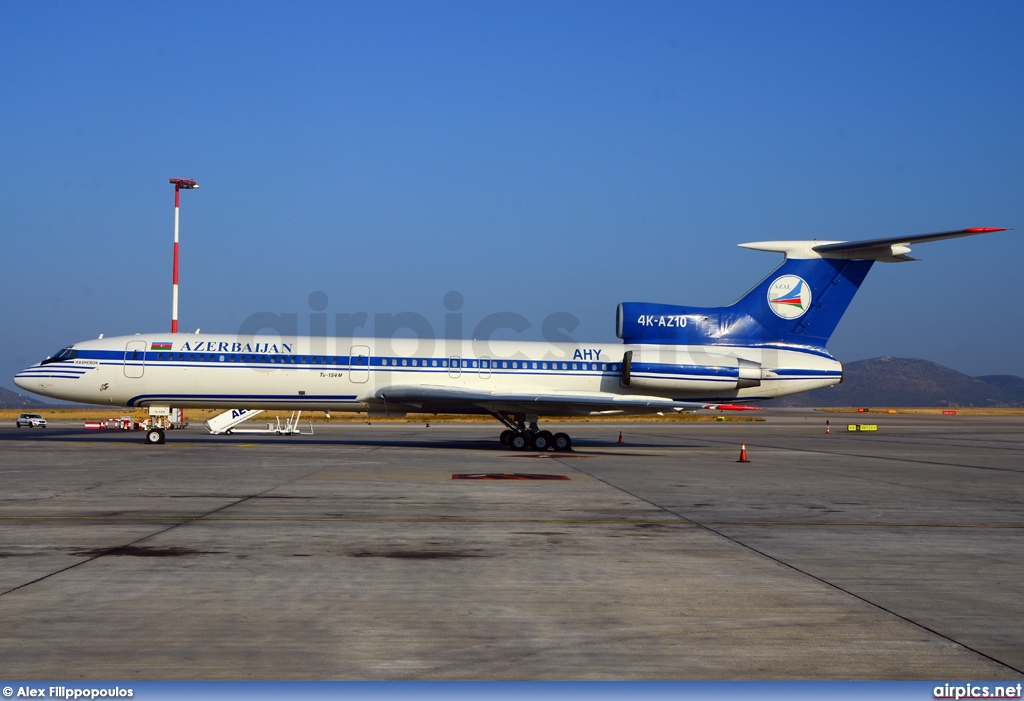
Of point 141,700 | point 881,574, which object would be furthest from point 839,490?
point 141,700

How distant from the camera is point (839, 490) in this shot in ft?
58.1

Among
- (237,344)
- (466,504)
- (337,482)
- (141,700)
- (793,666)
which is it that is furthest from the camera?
(237,344)

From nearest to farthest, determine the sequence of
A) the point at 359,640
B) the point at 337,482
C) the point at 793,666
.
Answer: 1. the point at 793,666
2. the point at 359,640
3. the point at 337,482

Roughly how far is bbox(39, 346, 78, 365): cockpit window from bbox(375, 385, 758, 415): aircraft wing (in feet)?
32.5

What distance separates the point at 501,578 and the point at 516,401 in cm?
1934

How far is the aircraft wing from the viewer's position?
27.8 meters

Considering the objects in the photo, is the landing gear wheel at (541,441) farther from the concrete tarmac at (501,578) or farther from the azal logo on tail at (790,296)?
the concrete tarmac at (501,578)

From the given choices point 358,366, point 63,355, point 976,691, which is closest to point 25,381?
point 63,355

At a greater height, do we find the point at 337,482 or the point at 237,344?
the point at 237,344

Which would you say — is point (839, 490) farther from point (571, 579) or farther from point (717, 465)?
point (571, 579)

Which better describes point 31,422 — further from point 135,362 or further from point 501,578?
point 501,578

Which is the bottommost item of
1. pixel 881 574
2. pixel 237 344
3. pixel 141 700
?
pixel 881 574

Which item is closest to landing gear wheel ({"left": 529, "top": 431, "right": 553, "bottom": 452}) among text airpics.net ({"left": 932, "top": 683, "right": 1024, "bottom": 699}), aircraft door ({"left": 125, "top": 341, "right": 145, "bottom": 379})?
aircraft door ({"left": 125, "top": 341, "right": 145, "bottom": 379})

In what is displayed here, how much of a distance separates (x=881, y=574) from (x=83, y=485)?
1375 cm
